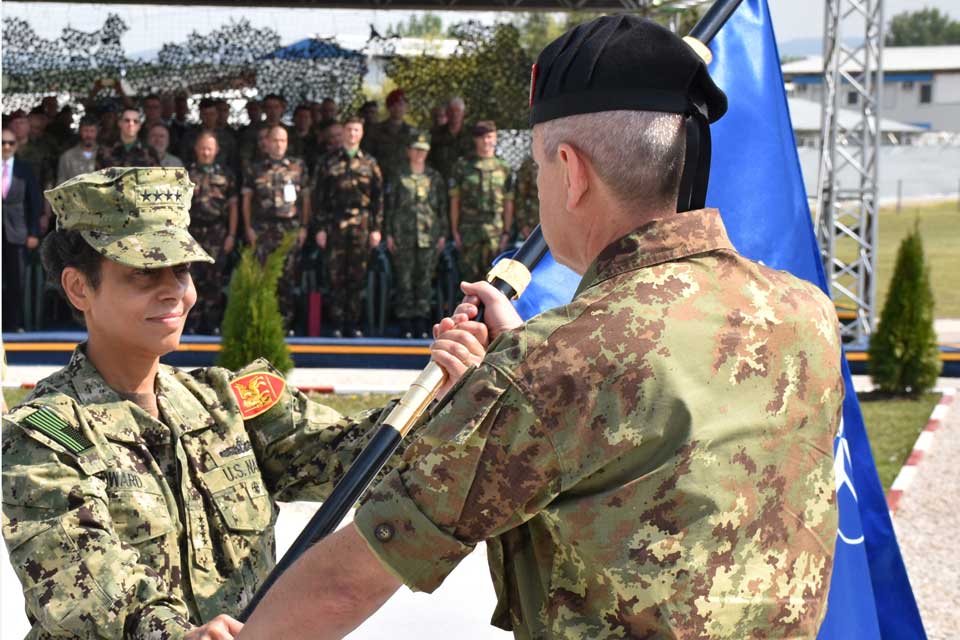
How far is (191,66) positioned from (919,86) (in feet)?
203

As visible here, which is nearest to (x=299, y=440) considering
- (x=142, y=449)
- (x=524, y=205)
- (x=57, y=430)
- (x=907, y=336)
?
(x=142, y=449)

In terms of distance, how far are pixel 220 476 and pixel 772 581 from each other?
46.1 inches

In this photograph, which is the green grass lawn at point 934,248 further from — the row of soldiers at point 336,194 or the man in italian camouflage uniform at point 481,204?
the row of soldiers at point 336,194

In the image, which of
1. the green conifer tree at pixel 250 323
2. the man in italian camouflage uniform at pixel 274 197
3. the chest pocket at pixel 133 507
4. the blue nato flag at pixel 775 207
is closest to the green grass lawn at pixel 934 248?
the man in italian camouflage uniform at pixel 274 197

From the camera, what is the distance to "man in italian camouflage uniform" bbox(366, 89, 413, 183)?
12094 millimetres

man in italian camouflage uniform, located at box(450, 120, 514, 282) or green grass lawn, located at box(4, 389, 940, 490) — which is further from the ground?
man in italian camouflage uniform, located at box(450, 120, 514, 282)

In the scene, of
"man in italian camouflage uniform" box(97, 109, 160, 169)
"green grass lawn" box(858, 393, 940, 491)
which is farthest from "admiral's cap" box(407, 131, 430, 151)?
"green grass lawn" box(858, 393, 940, 491)

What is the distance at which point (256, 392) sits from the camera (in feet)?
7.98

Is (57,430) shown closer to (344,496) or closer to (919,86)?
(344,496)

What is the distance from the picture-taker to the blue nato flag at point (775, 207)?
2.97 m

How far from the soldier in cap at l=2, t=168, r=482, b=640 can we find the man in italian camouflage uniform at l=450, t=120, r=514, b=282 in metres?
9.25

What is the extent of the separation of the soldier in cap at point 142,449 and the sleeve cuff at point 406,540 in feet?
1.81

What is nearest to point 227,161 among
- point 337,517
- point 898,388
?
point 898,388

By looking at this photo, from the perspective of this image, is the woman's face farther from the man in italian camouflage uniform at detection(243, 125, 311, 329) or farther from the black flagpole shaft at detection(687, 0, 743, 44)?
the man in italian camouflage uniform at detection(243, 125, 311, 329)
